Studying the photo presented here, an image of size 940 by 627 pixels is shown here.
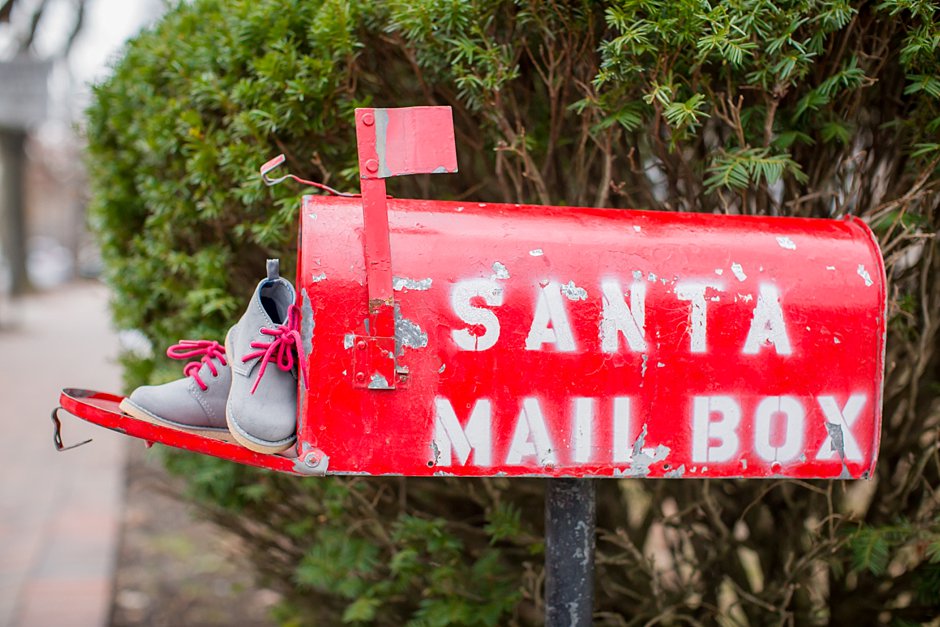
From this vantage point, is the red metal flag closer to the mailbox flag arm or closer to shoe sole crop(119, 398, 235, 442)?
the mailbox flag arm

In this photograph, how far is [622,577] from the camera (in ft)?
7.27

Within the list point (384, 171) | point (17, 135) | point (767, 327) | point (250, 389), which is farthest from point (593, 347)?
point (17, 135)

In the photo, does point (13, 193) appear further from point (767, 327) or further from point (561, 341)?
point (767, 327)

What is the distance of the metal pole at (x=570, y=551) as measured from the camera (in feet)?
5.20

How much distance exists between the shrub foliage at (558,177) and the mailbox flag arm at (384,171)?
34 centimetres

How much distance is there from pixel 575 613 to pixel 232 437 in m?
0.70

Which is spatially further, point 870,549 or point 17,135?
point 17,135

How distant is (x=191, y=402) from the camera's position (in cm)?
145

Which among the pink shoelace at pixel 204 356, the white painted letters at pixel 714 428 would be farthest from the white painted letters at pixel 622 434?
the pink shoelace at pixel 204 356

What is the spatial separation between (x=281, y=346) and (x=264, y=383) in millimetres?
65

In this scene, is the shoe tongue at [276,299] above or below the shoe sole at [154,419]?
above

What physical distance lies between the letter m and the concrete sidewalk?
1.91 m

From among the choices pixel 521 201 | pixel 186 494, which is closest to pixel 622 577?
pixel 521 201

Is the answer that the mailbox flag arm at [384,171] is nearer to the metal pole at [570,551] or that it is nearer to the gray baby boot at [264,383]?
the gray baby boot at [264,383]
